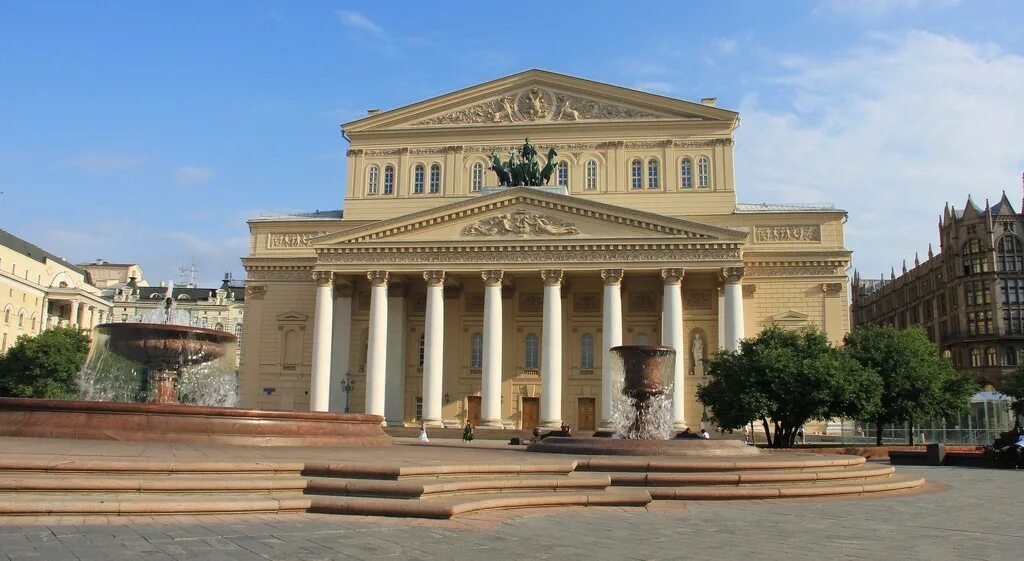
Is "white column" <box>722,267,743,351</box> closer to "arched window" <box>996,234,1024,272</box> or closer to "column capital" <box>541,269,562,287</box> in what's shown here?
"column capital" <box>541,269,562,287</box>

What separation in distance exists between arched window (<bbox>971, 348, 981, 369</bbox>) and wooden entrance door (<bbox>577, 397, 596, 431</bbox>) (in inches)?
2067

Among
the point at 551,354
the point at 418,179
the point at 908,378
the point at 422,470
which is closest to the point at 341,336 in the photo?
the point at 418,179

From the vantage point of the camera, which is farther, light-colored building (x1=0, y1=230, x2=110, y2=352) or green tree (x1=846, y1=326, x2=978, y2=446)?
light-colored building (x1=0, y1=230, x2=110, y2=352)

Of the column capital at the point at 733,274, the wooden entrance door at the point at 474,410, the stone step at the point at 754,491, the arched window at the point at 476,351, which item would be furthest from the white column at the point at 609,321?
the stone step at the point at 754,491

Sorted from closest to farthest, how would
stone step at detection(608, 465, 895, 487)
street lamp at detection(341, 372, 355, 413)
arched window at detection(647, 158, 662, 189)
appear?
stone step at detection(608, 465, 895, 487) → street lamp at detection(341, 372, 355, 413) → arched window at detection(647, 158, 662, 189)

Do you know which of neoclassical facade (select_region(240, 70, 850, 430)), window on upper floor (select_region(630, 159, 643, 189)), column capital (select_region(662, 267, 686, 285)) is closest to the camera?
column capital (select_region(662, 267, 686, 285))

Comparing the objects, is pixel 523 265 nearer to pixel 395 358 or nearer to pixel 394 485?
pixel 395 358

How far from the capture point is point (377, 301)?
4416cm

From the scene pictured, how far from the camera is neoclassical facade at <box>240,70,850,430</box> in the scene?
42844mm

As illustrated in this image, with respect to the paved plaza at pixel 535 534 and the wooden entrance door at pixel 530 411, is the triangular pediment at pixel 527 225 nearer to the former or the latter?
the wooden entrance door at pixel 530 411

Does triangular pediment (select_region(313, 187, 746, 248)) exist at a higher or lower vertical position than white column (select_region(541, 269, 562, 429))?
higher

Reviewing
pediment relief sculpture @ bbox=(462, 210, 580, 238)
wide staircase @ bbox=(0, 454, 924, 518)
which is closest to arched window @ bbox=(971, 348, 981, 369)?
pediment relief sculpture @ bbox=(462, 210, 580, 238)

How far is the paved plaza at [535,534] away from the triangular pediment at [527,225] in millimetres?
28995

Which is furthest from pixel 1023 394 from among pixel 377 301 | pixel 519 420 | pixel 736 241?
pixel 377 301
